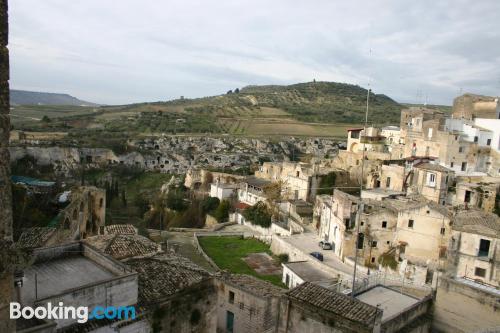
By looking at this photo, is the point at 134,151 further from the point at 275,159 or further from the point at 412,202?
the point at 412,202

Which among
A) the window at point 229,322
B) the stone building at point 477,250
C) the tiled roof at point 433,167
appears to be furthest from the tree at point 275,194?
the window at point 229,322

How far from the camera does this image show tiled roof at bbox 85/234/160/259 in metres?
16.4

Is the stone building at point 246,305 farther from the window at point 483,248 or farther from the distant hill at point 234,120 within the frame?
the distant hill at point 234,120

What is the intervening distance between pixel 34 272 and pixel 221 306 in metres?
8.66

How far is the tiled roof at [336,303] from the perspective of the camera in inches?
387

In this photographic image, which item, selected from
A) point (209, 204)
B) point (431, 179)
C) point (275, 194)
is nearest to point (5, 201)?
point (431, 179)

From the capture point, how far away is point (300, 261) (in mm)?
26531

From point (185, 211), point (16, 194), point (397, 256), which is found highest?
point (16, 194)

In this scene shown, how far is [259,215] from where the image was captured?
36906mm

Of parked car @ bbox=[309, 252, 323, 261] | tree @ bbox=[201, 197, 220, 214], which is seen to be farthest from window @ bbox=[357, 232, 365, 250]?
tree @ bbox=[201, 197, 220, 214]

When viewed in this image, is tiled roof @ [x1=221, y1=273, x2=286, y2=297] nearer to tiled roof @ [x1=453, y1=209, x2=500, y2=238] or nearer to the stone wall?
the stone wall

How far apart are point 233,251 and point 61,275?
2019 centimetres

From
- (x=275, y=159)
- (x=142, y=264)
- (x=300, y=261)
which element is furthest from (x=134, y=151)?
(x=142, y=264)

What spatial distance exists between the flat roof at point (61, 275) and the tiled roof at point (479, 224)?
55.5 feet
